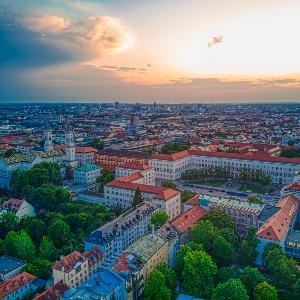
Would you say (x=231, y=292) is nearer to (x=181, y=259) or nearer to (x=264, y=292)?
(x=264, y=292)

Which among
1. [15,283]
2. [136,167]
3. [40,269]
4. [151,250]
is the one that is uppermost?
[136,167]

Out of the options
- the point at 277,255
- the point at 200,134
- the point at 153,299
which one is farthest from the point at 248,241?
the point at 200,134

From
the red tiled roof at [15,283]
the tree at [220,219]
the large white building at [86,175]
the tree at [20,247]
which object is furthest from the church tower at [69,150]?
the red tiled roof at [15,283]

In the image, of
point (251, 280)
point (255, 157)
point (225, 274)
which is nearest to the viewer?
point (251, 280)

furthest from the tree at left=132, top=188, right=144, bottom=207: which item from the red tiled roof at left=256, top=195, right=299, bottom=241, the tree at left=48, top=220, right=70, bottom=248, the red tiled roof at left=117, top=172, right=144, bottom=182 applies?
the red tiled roof at left=256, top=195, right=299, bottom=241

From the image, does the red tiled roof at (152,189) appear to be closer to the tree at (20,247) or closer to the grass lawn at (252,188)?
the grass lawn at (252,188)

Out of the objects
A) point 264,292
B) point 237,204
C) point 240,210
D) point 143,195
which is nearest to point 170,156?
point 143,195

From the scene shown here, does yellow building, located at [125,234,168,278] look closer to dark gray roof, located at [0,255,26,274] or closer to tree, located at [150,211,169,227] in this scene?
tree, located at [150,211,169,227]
